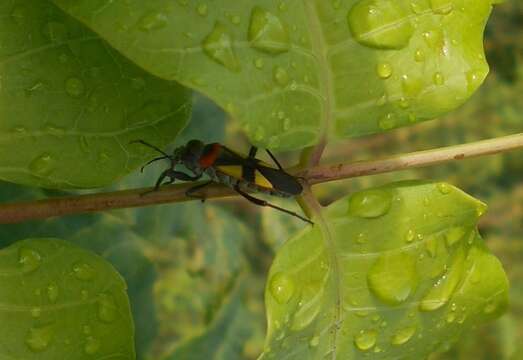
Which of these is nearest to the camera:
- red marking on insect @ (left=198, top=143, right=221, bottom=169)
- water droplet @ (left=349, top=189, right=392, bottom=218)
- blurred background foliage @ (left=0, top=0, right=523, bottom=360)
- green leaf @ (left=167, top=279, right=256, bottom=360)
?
water droplet @ (left=349, top=189, right=392, bottom=218)

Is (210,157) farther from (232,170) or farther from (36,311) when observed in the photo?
(36,311)

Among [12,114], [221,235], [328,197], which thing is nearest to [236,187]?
[12,114]

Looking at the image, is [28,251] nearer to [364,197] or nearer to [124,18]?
[124,18]

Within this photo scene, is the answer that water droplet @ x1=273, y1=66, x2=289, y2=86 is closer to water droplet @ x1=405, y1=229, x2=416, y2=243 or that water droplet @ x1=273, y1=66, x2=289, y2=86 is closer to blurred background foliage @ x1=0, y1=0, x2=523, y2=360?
water droplet @ x1=405, y1=229, x2=416, y2=243

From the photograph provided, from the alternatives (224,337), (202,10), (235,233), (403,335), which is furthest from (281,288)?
(235,233)

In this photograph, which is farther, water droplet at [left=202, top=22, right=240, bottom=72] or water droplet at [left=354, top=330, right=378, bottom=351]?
water droplet at [left=354, top=330, right=378, bottom=351]

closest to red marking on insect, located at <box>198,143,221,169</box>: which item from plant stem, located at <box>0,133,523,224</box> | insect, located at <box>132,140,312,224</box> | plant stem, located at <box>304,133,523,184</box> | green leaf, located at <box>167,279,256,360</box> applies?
insect, located at <box>132,140,312,224</box>

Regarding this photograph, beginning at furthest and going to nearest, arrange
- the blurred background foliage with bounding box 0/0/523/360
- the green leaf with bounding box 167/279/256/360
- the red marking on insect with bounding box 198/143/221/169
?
the green leaf with bounding box 167/279/256/360 → the blurred background foliage with bounding box 0/0/523/360 → the red marking on insect with bounding box 198/143/221/169

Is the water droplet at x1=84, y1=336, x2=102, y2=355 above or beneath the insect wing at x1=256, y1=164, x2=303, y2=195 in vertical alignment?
beneath
